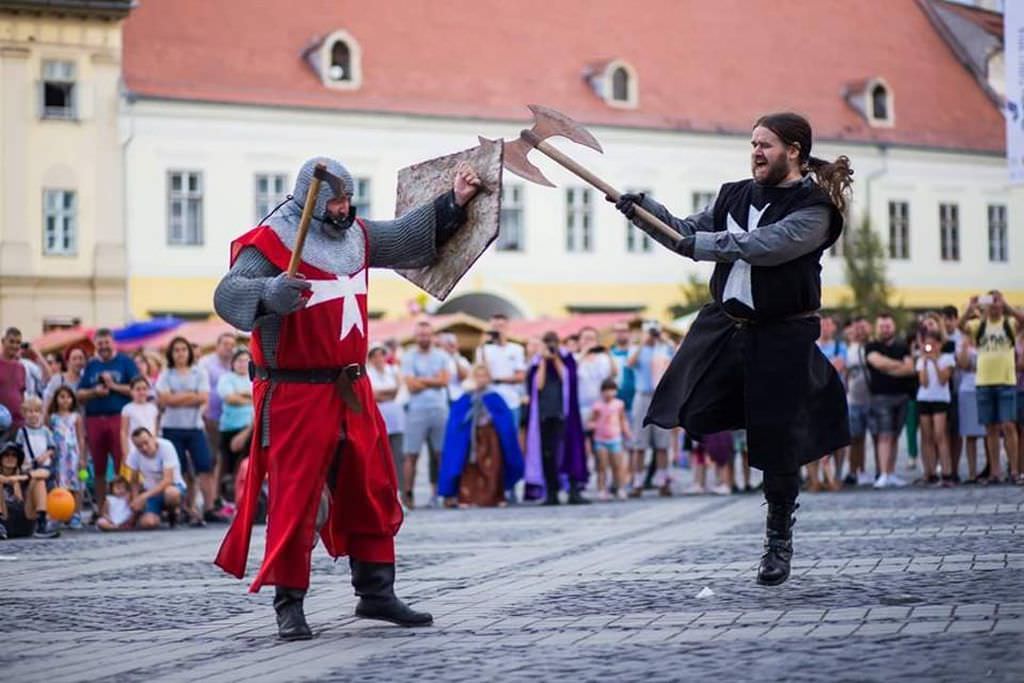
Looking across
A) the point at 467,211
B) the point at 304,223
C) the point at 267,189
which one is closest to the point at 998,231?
the point at 267,189

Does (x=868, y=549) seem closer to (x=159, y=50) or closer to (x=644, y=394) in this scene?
(x=644, y=394)

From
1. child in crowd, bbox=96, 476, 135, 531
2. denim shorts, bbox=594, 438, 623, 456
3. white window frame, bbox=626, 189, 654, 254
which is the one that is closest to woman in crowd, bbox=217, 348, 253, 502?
child in crowd, bbox=96, 476, 135, 531

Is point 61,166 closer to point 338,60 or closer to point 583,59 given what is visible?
point 338,60

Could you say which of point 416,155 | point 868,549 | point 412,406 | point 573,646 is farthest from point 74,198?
point 573,646

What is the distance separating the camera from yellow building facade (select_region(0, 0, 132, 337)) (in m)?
44.1

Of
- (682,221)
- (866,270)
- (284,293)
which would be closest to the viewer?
(284,293)

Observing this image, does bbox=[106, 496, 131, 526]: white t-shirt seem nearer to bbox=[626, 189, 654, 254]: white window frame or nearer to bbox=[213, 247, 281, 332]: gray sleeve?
bbox=[213, 247, 281, 332]: gray sleeve

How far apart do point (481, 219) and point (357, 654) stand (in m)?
2.02

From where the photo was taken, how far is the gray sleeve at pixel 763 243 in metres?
8.53

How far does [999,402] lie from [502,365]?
4.79 m

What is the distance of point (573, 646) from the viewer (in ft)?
23.0

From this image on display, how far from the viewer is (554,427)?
65.1 feet

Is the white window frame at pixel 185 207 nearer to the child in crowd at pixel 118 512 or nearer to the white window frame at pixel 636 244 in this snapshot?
the white window frame at pixel 636 244

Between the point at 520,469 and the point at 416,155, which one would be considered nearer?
the point at 520,469
